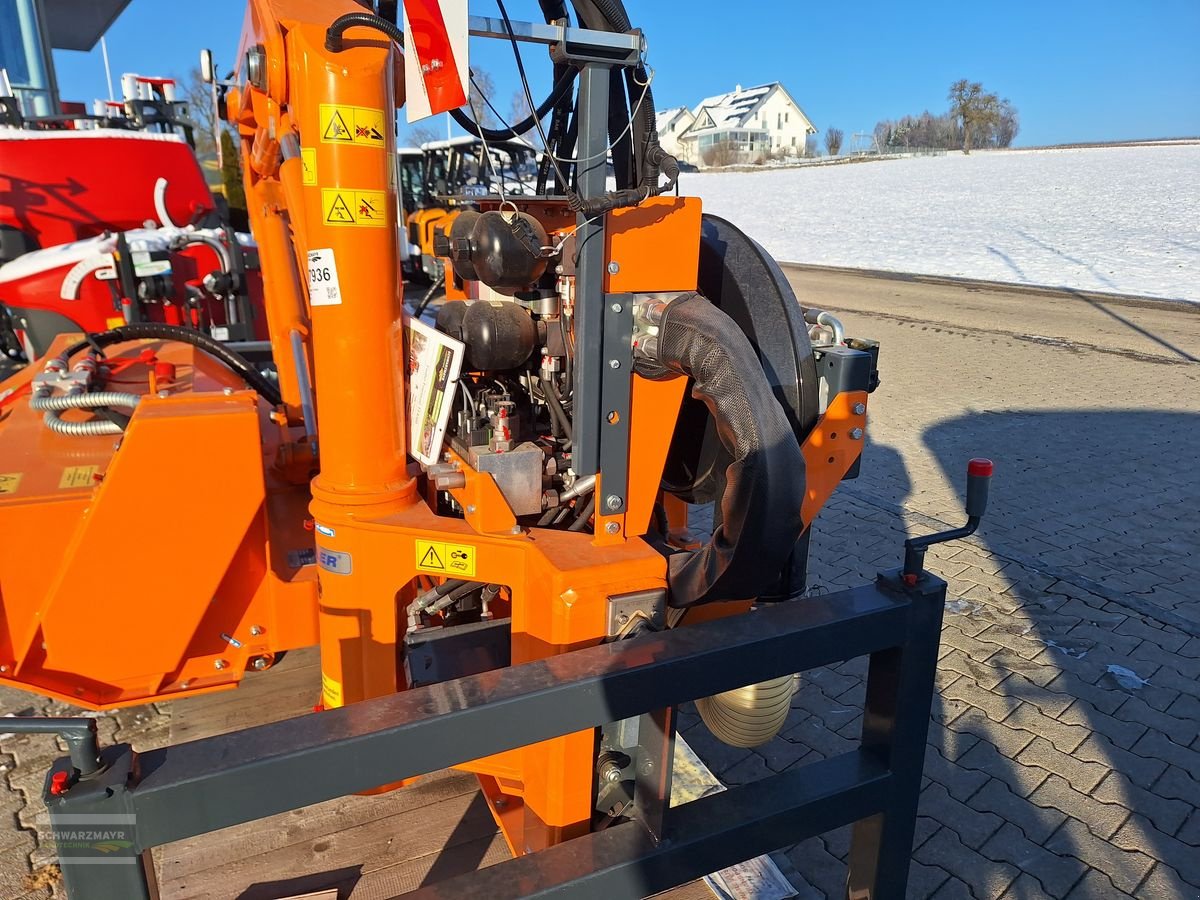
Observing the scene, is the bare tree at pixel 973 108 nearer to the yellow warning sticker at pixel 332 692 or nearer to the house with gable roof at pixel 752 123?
the house with gable roof at pixel 752 123

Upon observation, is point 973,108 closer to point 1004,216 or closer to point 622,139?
point 1004,216

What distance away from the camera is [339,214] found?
6.41ft

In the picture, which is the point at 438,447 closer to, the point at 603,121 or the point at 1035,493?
the point at 603,121

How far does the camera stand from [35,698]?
3.40m

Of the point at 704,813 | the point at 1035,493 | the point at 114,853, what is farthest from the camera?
the point at 1035,493

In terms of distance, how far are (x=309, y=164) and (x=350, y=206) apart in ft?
0.43

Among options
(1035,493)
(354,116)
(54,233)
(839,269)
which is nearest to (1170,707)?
(1035,493)

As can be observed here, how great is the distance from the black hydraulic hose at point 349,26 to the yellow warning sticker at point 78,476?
60.1 inches

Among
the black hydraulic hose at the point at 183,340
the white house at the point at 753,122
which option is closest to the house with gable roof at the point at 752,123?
the white house at the point at 753,122

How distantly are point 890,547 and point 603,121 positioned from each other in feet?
11.7

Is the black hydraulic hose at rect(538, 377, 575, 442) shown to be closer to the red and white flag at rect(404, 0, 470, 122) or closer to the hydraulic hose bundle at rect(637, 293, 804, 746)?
the hydraulic hose bundle at rect(637, 293, 804, 746)

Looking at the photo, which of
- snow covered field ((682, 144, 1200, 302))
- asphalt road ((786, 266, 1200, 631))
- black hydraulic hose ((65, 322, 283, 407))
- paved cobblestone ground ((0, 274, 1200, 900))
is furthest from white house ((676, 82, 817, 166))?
black hydraulic hose ((65, 322, 283, 407))

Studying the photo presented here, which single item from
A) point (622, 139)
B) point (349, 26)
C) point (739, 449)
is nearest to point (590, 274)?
point (622, 139)

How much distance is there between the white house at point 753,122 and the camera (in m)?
63.9
